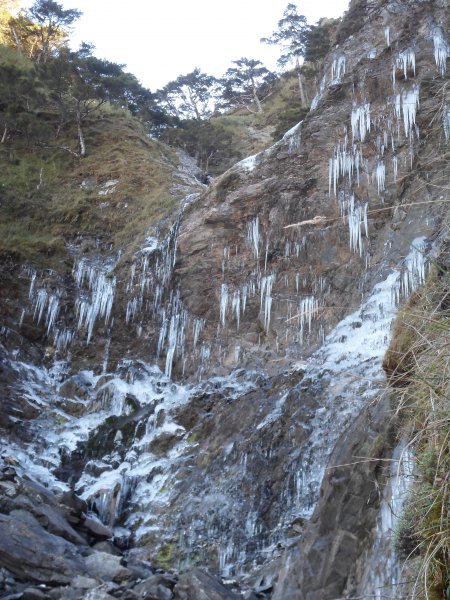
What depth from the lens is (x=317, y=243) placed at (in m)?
14.6

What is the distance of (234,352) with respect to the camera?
1428 cm

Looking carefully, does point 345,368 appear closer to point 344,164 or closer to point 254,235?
point 254,235

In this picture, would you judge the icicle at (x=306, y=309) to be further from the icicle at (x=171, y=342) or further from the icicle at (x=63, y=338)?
the icicle at (x=63, y=338)

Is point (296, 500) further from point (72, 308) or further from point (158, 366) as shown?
point (72, 308)

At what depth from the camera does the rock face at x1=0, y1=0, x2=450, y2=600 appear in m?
9.48

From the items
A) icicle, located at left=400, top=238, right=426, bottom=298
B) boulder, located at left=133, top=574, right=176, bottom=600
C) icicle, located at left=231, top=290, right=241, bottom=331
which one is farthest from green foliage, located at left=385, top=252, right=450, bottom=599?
icicle, located at left=231, top=290, right=241, bottom=331

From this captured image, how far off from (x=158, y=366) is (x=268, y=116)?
21.9 meters

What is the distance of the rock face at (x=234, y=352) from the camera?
9.48 meters

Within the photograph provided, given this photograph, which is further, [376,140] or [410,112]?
[376,140]

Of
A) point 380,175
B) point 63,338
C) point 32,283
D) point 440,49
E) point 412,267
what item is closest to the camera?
point 412,267

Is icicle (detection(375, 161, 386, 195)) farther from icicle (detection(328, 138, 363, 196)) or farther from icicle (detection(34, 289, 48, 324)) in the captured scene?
icicle (detection(34, 289, 48, 324))

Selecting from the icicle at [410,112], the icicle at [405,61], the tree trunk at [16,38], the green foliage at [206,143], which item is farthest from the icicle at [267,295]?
the tree trunk at [16,38]

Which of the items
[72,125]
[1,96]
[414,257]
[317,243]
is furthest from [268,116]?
[414,257]

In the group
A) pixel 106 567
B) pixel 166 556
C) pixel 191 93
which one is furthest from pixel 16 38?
pixel 106 567
